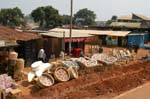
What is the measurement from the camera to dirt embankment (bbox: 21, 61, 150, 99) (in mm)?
14133

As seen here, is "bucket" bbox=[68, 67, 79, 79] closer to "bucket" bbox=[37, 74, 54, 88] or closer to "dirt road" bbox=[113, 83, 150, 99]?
"bucket" bbox=[37, 74, 54, 88]

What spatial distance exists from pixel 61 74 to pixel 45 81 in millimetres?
1213

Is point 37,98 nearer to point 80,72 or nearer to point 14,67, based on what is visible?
point 14,67

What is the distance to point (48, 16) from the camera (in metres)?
77.3

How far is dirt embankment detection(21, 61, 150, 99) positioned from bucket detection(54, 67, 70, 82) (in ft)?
1.26

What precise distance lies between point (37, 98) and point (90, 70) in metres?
5.65

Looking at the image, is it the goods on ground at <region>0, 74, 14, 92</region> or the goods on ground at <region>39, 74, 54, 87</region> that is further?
the goods on ground at <region>39, 74, 54, 87</region>

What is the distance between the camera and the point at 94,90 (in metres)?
14.7

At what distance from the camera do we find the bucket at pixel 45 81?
1548cm

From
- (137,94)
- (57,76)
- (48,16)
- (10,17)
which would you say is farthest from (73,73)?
(10,17)

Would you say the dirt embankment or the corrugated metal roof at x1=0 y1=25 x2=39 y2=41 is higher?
the corrugated metal roof at x1=0 y1=25 x2=39 y2=41

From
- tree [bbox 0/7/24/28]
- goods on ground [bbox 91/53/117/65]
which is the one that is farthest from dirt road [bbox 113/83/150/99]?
tree [bbox 0/7/24/28]

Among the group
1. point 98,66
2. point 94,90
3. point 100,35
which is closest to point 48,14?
point 100,35

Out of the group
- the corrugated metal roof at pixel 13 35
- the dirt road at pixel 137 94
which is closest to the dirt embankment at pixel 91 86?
the dirt road at pixel 137 94
